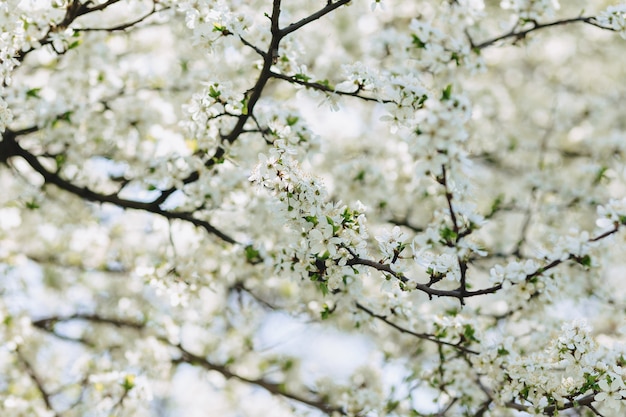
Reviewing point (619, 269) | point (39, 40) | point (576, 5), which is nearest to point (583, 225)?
point (619, 269)

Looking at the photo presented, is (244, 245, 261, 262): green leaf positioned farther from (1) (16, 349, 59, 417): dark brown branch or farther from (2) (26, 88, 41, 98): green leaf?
(1) (16, 349, 59, 417): dark brown branch

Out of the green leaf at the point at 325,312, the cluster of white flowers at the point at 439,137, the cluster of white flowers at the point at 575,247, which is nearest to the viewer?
the cluster of white flowers at the point at 439,137

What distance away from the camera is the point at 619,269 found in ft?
30.9

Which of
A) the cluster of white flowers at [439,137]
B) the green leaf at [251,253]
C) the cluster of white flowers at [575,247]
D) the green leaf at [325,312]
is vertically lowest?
the cluster of white flowers at [439,137]

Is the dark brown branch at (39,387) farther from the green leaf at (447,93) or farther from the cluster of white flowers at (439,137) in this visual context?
the green leaf at (447,93)

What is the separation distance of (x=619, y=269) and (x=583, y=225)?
2602 millimetres

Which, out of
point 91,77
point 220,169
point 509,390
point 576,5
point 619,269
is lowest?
point 509,390

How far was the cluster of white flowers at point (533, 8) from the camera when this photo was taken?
4820 millimetres

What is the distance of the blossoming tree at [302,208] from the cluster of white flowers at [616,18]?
20 millimetres

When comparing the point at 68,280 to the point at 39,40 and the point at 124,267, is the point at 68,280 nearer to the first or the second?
the point at 124,267

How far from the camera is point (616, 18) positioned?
14.3 ft

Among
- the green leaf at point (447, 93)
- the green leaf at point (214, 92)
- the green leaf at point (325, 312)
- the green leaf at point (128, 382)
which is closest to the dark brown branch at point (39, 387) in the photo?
the green leaf at point (128, 382)

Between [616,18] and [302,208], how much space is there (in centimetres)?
284

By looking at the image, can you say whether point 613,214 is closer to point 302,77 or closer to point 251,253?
point 302,77
